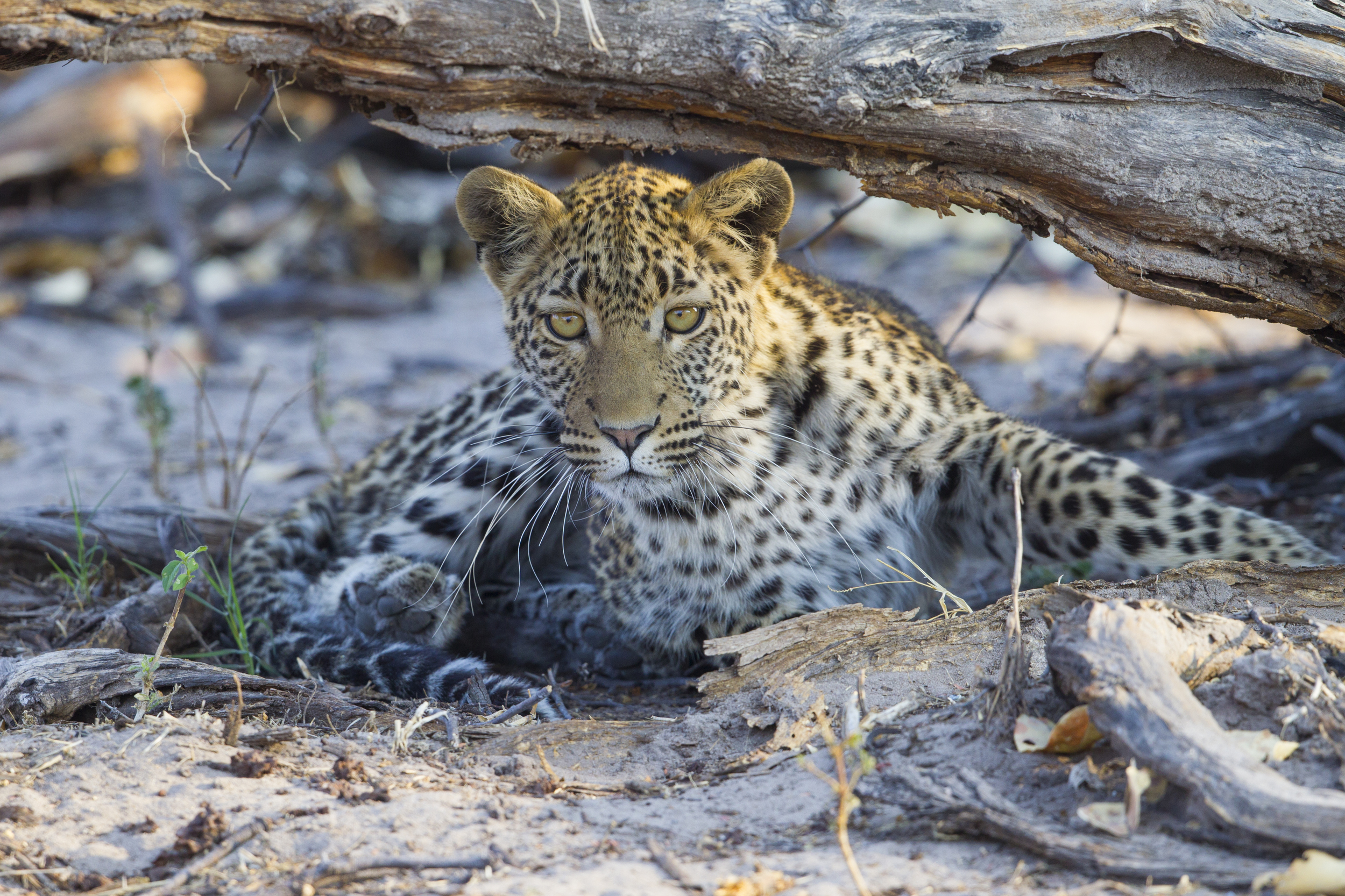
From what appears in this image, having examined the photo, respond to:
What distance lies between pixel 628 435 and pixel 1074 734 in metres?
1.94

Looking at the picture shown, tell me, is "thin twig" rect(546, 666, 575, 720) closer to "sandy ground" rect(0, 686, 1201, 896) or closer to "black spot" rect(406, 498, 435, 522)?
"sandy ground" rect(0, 686, 1201, 896)

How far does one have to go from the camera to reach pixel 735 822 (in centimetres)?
285

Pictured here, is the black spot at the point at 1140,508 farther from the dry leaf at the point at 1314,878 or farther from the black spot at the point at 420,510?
the black spot at the point at 420,510

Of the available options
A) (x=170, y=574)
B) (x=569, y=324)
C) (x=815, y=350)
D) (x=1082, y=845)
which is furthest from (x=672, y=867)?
(x=815, y=350)

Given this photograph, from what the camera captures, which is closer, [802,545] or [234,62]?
[234,62]

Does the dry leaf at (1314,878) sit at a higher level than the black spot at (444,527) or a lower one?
higher

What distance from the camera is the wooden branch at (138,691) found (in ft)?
11.6

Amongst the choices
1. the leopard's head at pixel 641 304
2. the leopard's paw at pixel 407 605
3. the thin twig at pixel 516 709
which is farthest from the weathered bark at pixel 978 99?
the leopard's paw at pixel 407 605

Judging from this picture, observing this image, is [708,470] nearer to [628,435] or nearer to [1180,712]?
[628,435]

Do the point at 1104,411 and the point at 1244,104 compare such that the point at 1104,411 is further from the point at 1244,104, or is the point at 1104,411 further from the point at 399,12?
the point at 399,12

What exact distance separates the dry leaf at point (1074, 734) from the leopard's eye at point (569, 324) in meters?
2.37

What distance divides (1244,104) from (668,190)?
2094mm

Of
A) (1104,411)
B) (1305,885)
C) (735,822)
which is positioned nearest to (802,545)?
(735,822)

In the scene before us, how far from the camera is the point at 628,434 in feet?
13.7
